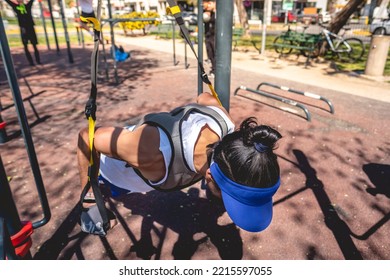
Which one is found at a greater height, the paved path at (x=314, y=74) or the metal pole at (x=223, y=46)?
the metal pole at (x=223, y=46)

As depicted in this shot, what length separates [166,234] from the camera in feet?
8.75

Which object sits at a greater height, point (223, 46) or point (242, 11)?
point (242, 11)

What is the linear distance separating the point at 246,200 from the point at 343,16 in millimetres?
11589

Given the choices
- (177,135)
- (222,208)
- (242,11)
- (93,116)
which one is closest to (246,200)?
(177,135)

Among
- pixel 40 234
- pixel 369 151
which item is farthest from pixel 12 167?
pixel 369 151

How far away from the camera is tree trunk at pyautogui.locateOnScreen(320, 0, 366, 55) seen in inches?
400

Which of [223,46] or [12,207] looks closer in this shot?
[12,207]

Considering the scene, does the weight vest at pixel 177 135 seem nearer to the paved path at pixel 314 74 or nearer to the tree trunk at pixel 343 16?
the paved path at pixel 314 74

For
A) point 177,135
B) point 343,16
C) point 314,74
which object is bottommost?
point 314,74

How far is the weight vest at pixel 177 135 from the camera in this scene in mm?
1699

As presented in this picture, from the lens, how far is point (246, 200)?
1.45 m

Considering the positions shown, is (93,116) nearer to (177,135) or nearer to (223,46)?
(177,135)

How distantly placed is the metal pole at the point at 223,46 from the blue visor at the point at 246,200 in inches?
42.6

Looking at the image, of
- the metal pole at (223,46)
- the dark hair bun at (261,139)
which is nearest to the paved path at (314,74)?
the metal pole at (223,46)
